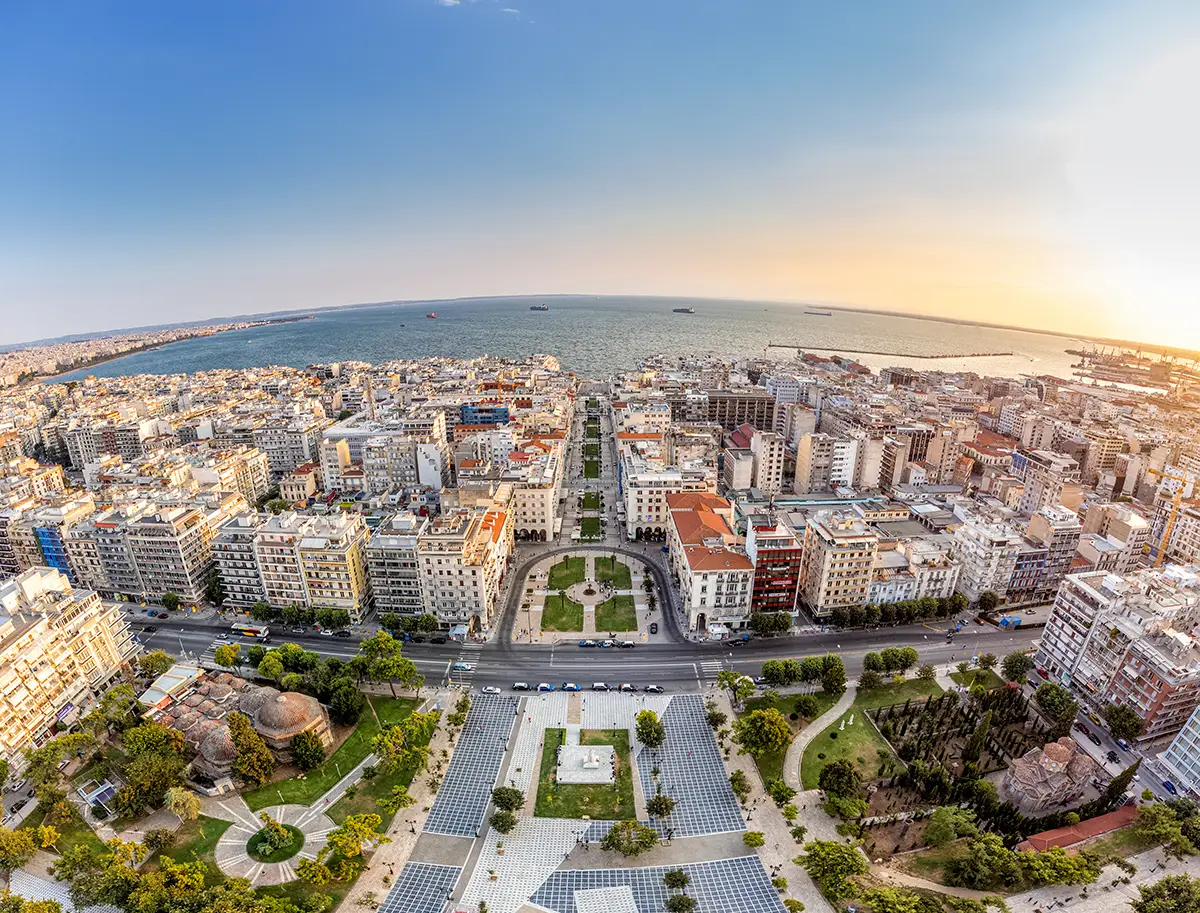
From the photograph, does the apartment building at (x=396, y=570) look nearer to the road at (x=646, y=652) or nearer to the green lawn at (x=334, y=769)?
the road at (x=646, y=652)

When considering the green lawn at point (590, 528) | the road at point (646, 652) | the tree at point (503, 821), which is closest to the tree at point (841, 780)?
the road at point (646, 652)

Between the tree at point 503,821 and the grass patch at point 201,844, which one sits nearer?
the grass patch at point 201,844

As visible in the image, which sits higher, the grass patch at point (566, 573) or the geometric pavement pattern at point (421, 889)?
the grass patch at point (566, 573)

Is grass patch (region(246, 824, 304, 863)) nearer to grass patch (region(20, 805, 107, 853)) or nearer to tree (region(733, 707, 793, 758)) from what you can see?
grass patch (region(20, 805, 107, 853))

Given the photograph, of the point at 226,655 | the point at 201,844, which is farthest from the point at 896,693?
the point at 226,655

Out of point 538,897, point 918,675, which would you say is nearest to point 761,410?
point 918,675

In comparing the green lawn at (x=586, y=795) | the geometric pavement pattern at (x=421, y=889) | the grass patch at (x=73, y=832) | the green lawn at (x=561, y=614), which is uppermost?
the green lawn at (x=561, y=614)

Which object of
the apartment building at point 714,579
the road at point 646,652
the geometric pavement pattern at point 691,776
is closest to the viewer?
the geometric pavement pattern at point 691,776

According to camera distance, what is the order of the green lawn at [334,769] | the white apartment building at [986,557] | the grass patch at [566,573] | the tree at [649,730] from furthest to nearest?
the grass patch at [566,573]
the white apartment building at [986,557]
the tree at [649,730]
the green lawn at [334,769]

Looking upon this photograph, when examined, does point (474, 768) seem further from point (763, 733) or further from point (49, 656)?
point (49, 656)
